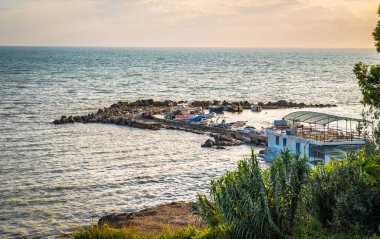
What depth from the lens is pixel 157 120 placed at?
70.4 metres

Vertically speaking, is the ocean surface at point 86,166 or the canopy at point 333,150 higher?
the canopy at point 333,150

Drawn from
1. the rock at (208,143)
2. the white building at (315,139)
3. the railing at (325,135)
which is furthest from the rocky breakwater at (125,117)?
the railing at (325,135)

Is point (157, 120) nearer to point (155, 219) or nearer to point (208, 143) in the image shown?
point (208, 143)

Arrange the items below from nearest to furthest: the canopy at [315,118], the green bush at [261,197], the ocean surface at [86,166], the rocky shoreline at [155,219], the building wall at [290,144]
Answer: the green bush at [261,197], the rocky shoreline at [155,219], the ocean surface at [86,166], the building wall at [290,144], the canopy at [315,118]

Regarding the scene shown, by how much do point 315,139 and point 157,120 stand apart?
112 ft

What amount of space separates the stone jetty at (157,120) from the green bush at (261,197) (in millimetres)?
33234

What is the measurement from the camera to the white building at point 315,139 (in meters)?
37.5

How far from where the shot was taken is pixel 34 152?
51031 millimetres

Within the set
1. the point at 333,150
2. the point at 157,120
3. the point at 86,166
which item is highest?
the point at 333,150

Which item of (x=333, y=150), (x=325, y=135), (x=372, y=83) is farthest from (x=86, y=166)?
(x=372, y=83)

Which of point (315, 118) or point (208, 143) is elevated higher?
point (315, 118)

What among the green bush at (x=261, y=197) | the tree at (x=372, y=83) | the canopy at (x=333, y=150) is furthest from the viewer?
the canopy at (x=333, y=150)

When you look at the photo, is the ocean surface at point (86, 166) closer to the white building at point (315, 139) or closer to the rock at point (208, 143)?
the rock at point (208, 143)

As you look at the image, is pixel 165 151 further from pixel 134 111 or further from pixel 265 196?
pixel 265 196
